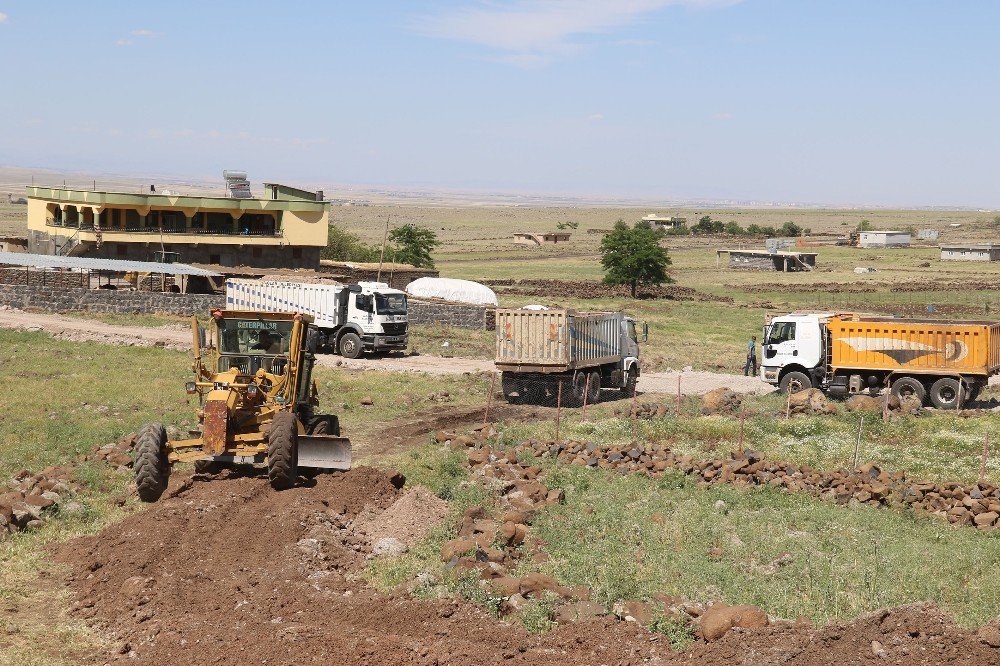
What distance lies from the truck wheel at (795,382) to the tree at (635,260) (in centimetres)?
4112

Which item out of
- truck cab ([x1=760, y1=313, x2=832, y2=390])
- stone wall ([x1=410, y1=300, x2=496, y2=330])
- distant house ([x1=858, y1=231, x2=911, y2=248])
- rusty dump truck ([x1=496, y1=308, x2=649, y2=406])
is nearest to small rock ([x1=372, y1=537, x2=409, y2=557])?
rusty dump truck ([x1=496, y1=308, x2=649, y2=406])

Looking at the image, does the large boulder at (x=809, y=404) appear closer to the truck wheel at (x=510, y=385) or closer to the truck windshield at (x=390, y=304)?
the truck wheel at (x=510, y=385)

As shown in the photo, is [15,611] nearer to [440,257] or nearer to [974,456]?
[974,456]

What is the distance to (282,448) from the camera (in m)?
18.4

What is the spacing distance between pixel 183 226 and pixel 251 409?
171ft

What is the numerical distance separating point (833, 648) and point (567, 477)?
9.70 metres

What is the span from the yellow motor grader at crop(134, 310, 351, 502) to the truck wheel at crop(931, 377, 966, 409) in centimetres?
2014

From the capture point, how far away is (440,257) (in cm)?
11912

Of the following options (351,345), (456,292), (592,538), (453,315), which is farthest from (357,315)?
(592,538)

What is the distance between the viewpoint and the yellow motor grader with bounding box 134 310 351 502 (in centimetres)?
1839

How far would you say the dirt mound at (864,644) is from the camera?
10.7 meters

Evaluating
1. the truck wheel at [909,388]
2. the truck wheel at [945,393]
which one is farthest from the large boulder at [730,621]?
the truck wheel at [945,393]

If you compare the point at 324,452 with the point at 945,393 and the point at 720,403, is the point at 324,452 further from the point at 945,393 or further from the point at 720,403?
the point at 945,393

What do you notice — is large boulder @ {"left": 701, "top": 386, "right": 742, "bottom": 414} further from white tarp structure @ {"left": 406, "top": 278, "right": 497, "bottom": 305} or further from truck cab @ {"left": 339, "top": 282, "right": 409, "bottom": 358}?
white tarp structure @ {"left": 406, "top": 278, "right": 497, "bottom": 305}
